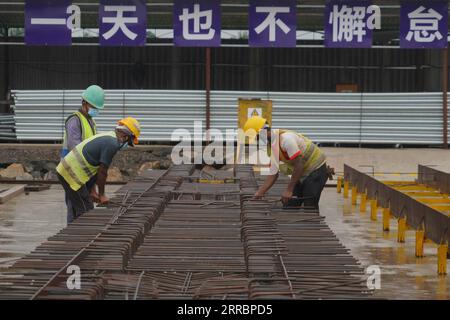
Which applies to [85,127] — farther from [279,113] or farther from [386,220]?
[279,113]

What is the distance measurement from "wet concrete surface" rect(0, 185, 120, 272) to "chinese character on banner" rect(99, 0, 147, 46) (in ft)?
11.8

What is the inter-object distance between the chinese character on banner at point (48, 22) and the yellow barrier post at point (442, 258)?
13.5m

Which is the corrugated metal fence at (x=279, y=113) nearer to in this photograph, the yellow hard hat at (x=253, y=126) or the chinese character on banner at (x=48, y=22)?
the chinese character on banner at (x=48, y=22)

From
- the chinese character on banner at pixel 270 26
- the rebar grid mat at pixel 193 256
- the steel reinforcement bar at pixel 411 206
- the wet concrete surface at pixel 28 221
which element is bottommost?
the wet concrete surface at pixel 28 221

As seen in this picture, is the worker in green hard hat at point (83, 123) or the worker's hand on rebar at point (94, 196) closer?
the worker's hand on rebar at point (94, 196)

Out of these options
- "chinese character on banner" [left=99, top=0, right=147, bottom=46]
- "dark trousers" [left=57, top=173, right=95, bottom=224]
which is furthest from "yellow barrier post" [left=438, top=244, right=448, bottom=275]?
"chinese character on banner" [left=99, top=0, right=147, bottom=46]

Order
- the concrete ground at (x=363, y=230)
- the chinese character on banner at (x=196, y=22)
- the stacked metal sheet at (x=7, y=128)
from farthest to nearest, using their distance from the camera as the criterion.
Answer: the stacked metal sheet at (x=7, y=128)
the chinese character on banner at (x=196, y=22)
the concrete ground at (x=363, y=230)

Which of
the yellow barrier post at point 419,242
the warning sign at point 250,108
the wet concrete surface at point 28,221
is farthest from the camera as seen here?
the warning sign at point 250,108

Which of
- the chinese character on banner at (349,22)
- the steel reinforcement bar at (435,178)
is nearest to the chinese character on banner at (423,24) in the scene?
the chinese character on banner at (349,22)

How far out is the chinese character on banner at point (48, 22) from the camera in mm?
22875

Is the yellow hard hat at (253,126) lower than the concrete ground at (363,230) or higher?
higher

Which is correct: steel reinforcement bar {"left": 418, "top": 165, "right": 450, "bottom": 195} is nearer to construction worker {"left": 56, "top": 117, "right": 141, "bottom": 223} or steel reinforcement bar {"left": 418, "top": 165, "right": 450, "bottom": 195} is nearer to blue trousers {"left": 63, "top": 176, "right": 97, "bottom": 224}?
blue trousers {"left": 63, "top": 176, "right": 97, "bottom": 224}

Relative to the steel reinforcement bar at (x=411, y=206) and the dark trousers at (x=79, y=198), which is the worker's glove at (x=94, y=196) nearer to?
the dark trousers at (x=79, y=198)

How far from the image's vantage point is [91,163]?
11.3m
